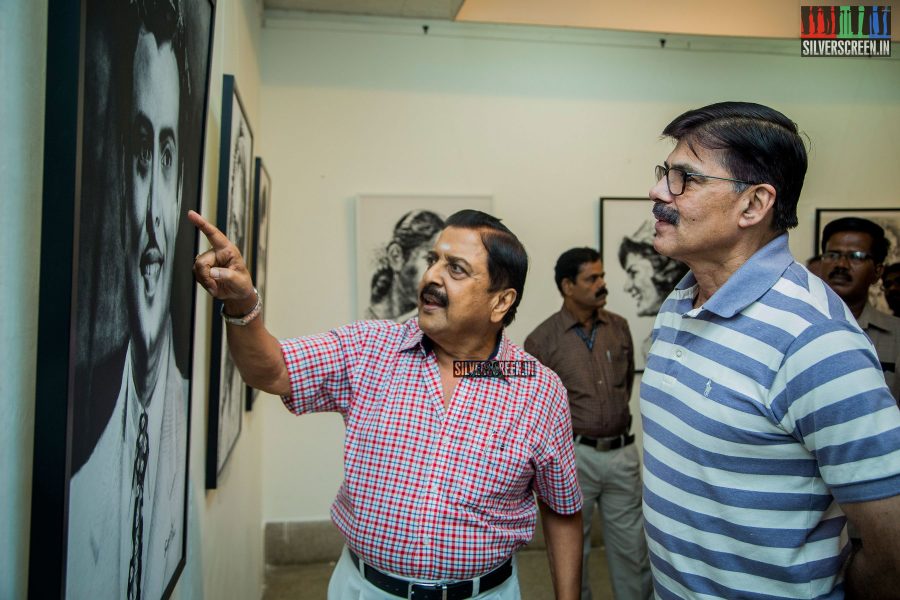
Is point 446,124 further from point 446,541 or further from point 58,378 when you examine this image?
point 58,378

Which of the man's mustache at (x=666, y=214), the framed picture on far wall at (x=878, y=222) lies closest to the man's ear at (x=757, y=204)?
the man's mustache at (x=666, y=214)

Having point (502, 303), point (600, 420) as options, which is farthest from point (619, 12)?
point (502, 303)

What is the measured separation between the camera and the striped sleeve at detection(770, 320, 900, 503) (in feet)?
3.79

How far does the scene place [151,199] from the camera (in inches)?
40.3

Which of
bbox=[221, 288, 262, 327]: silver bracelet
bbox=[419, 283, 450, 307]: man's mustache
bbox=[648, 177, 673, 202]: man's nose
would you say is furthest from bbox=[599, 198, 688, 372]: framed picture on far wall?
bbox=[221, 288, 262, 327]: silver bracelet

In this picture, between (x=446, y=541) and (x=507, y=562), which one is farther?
(x=507, y=562)

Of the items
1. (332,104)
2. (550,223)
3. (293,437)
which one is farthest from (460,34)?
(293,437)

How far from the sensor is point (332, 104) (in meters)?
4.16

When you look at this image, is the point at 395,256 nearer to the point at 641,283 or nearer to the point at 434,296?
the point at 641,283

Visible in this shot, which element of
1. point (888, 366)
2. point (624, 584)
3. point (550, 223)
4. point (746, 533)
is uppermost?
point (550, 223)

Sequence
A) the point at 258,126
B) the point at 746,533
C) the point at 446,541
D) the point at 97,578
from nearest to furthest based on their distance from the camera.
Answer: the point at 97,578
the point at 746,533
the point at 446,541
the point at 258,126

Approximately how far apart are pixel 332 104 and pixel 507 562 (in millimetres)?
3258

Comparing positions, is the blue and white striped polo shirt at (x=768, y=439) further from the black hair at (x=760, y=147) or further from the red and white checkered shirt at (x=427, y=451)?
the red and white checkered shirt at (x=427, y=451)

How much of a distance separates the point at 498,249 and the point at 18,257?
140cm
